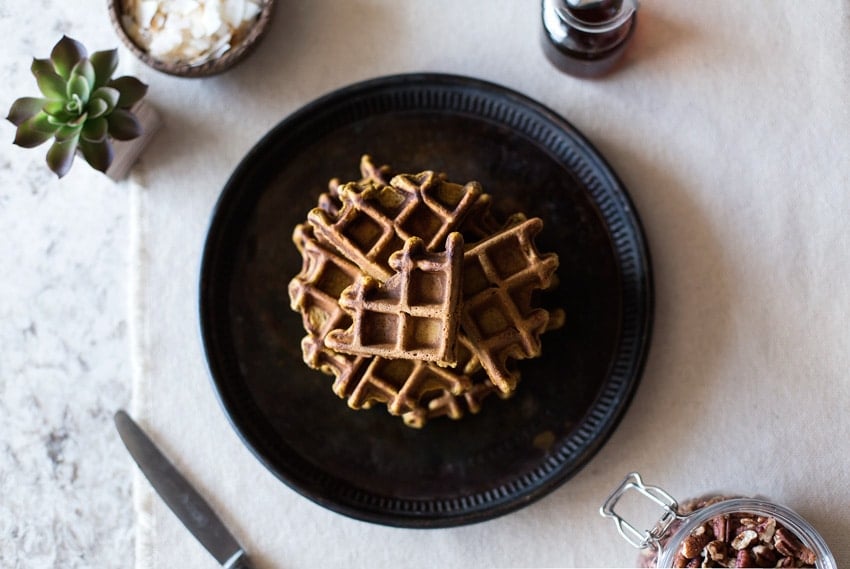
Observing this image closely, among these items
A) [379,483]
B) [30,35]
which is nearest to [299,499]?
[379,483]

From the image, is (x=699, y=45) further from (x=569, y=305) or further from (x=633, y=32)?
(x=569, y=305)

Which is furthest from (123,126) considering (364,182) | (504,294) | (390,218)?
(504,294)

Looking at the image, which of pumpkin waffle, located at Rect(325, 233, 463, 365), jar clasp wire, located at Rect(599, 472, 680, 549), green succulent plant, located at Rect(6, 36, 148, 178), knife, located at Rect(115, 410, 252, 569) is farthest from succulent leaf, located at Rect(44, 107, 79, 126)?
jar clasp wire, located at Rect(599, 472, 680, 549)

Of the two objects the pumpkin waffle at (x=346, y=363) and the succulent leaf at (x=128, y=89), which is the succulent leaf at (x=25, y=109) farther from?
the pumpkin waffle at (x=346, y=363)

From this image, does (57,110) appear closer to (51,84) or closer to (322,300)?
(51,84)

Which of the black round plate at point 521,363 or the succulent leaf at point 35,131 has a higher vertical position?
the succulent leaf at point 35,131

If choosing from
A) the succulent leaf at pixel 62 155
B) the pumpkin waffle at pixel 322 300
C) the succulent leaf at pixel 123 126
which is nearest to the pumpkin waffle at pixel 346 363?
the pumpkin waffle at pixel 322 300
